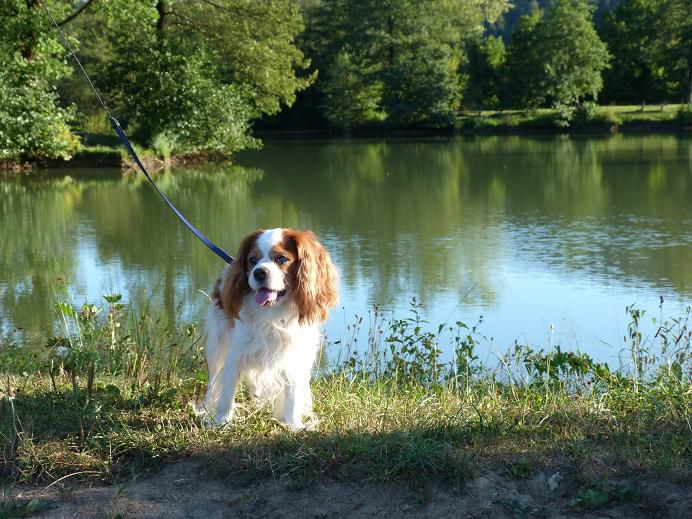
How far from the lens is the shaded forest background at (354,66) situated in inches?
1175

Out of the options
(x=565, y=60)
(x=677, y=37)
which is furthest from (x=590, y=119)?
(x=677, y=37)

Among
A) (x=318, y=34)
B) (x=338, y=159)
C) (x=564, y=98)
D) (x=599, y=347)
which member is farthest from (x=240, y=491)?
(x=318, y=34)

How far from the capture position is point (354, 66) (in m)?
56.9

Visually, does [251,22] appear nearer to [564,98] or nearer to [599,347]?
[599,347]

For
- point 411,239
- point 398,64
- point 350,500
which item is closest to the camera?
point 350,500

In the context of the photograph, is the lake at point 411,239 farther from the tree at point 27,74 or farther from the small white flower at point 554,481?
the small white flower at point 554,481

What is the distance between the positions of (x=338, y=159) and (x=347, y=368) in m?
27.1

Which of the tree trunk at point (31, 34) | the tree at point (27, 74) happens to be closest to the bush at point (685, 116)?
the tree at point (27, 74)

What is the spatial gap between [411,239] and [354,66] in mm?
45304

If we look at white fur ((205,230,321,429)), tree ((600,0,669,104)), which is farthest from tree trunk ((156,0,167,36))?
tree ((600,0,669,104))

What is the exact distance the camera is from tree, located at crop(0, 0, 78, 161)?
13578 mm

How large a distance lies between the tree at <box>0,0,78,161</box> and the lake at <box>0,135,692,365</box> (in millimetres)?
1569

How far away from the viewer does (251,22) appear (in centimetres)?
2977

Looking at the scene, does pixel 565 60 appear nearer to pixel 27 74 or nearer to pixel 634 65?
pixel 634 65
